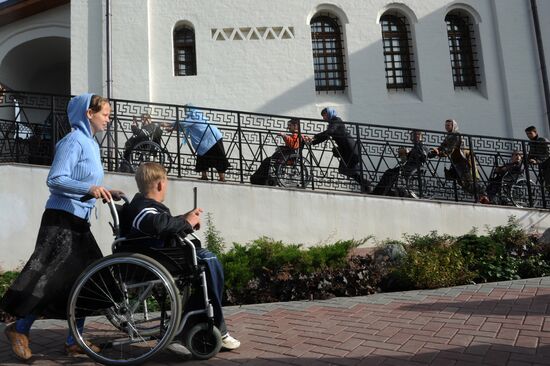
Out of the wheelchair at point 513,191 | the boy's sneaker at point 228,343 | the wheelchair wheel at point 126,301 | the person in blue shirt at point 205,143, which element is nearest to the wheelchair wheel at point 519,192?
the wheelchair at point 513,191

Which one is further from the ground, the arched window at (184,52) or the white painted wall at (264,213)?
the arched window at (184,52)

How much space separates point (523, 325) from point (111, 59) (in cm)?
1196

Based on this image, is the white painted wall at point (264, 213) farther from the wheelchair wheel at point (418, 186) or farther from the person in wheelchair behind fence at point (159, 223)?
the person in wheelchair behind fence at point (159, 223)

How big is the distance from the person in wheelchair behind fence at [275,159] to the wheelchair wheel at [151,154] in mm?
1654

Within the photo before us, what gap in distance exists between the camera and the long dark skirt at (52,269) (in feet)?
10.7

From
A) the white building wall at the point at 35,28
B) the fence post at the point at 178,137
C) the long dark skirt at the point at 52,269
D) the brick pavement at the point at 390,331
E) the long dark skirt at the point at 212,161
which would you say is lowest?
the brick pavement at the point at 390,331

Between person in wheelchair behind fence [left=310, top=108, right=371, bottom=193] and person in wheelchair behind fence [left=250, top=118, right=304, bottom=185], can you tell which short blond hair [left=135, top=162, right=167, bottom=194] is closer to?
person in wheelchair behind fence [left=250, top=118, right=304, bottom=185]

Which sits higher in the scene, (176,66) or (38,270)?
(176,66)

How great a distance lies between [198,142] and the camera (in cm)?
905

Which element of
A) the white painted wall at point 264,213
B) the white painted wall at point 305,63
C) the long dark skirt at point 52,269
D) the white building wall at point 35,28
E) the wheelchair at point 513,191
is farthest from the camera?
the white building wall at point 35,28

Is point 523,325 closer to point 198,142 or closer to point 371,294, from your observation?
point 371,294

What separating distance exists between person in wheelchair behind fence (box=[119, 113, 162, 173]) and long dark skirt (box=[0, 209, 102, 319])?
5163 mm

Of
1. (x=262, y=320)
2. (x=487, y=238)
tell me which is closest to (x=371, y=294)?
(x=262, y=320)

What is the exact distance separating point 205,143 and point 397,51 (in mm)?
8344
